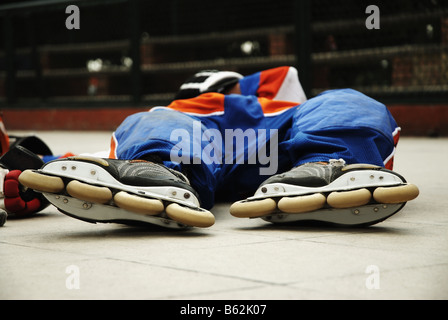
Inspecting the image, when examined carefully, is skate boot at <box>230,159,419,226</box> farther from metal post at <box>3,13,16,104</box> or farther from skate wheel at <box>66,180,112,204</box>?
metal post at <box>3,13,16,104</box>

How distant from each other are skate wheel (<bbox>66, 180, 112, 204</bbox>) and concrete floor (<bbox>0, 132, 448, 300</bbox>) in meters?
0.10

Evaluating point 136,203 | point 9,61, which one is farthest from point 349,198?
point 9,61

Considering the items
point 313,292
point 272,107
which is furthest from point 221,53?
point 313,292

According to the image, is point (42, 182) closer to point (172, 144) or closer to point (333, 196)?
point (172, 144)

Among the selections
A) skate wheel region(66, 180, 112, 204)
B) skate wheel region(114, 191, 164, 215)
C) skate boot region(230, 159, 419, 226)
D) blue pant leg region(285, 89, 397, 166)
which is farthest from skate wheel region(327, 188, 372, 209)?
skate wheel region(66, 180, 112, 204)

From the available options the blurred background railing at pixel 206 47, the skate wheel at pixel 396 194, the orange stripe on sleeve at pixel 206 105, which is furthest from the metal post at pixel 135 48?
the skate wheel at pixel 396 194

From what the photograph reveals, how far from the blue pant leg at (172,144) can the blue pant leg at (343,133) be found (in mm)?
263

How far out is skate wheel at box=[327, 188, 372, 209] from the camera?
5.32 feet

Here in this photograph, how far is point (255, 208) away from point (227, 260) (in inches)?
12.1

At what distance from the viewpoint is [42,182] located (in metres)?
1.59

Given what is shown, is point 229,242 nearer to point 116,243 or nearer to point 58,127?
point 116,243

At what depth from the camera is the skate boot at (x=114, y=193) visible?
160 centimetres

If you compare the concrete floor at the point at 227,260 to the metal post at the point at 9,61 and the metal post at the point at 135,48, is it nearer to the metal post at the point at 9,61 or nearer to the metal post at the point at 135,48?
the metal post at the point at 135,48

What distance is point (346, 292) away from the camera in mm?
1140
